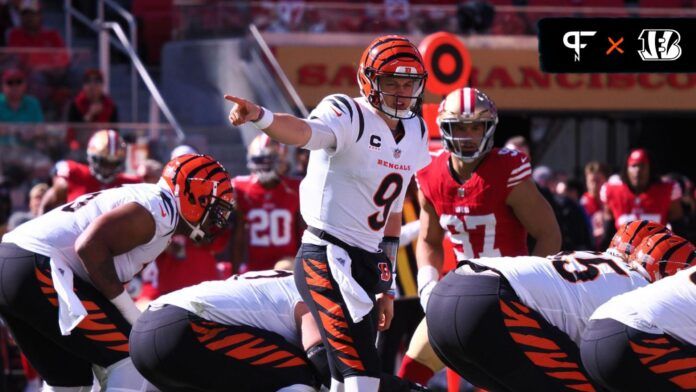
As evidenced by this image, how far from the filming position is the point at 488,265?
523 centimetres

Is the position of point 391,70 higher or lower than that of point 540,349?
higher

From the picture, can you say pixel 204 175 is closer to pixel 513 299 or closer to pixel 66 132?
pixel 513 299

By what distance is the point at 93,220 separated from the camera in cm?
592

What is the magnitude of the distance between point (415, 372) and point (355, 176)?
1.41m

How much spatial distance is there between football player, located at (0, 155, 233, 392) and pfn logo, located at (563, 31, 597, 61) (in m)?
1.80

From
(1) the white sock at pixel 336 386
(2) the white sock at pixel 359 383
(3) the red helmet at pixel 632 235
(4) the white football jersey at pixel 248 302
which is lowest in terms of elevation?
(1) the white sock at pixel 336 386

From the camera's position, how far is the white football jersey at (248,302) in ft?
17.4

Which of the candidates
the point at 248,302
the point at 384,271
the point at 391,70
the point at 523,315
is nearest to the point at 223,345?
the point at 248,302

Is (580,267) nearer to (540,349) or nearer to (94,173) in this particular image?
(540,349)

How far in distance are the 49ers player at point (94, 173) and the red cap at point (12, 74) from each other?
262 cm

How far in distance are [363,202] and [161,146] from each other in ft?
19.7

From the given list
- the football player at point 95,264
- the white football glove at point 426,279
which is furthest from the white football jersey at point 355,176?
the white football glove at point 426,279

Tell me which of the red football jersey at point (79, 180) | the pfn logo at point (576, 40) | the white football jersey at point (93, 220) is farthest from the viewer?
the red football jersey at point (79, 180)

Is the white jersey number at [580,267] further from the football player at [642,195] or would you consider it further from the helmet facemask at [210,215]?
the football player at [642,195]
